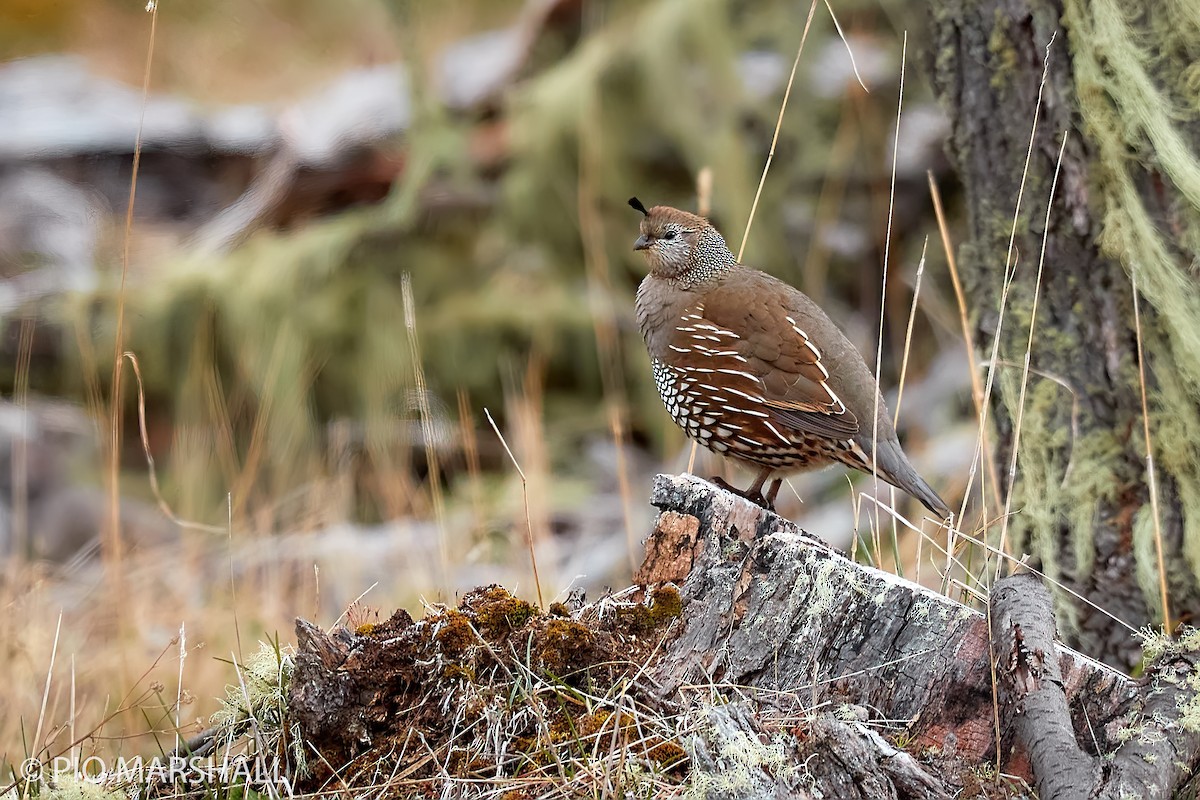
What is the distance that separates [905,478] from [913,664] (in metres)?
1.29

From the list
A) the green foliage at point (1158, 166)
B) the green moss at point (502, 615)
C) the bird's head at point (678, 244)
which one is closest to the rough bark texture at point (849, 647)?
the green moss at point (502, 615)

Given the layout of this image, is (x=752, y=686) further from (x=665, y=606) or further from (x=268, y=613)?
(x=268, y=613)

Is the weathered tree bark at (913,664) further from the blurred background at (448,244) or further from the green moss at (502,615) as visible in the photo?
the blurred background at (448,244)

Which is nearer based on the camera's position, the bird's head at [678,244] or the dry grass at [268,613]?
the dry grass at [268,613]

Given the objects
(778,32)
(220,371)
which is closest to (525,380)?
(220,371)

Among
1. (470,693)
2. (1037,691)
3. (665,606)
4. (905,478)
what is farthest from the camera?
(905,478)

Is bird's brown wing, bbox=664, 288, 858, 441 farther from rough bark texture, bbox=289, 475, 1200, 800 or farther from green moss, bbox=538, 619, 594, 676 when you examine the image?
green moss, bbox=538, 619, 594, 676

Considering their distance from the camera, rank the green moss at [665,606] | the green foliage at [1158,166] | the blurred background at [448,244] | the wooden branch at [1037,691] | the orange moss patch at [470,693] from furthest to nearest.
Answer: the blurred background at [448,244], the green foliage at [1158,166], the green moss at [665,606], the orange moss patch at [470,693], the wooden branch at [1037,691]

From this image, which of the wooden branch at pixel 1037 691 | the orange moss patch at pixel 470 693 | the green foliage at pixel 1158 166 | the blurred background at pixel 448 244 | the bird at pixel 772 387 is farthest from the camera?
the blurred background at pixel 448 244

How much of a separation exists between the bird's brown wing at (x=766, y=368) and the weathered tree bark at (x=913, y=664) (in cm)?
110

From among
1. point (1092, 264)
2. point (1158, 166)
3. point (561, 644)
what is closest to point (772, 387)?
point (1092, 264)

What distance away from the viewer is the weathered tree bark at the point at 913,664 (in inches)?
85.5

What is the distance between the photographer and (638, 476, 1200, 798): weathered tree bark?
7.13ft

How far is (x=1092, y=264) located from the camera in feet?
11.8
